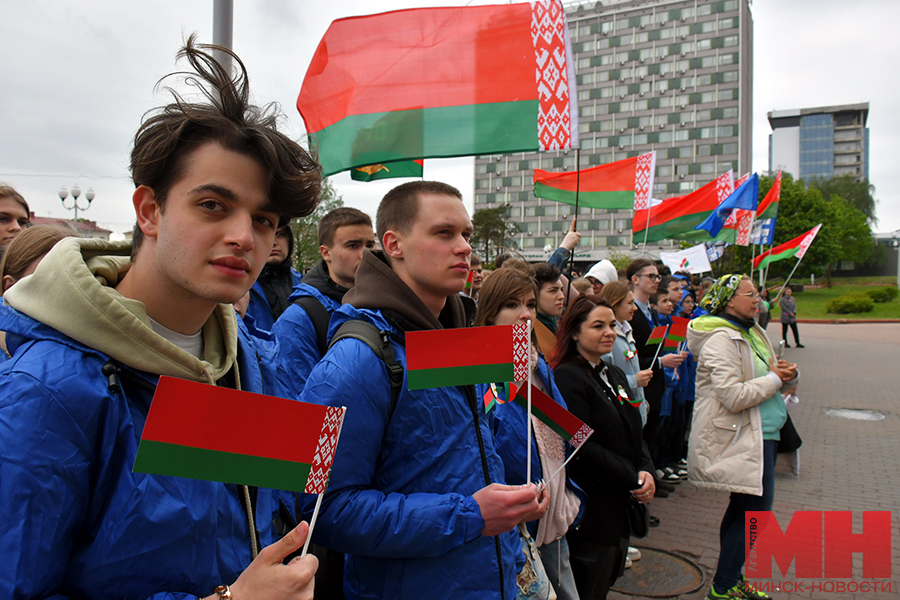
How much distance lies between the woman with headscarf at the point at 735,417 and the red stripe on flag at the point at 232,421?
354cm

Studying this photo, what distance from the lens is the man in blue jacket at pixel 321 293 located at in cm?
316

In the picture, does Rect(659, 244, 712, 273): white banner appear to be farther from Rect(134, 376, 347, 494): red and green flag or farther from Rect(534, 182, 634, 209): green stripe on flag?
Rect(134, 376, 347, 494): red and green flag

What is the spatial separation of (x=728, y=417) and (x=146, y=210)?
393 centimetres

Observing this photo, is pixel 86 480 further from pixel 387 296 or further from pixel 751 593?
pixel 751 593

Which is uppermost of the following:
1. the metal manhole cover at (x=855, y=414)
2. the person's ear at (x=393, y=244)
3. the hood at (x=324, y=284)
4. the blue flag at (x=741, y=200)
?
the blue flag at (x=741, y=200)

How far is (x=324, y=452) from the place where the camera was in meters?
1.28

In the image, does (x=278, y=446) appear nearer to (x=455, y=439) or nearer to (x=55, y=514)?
(x=55, y=514)

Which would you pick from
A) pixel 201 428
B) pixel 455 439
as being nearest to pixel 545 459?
pixel 455 439

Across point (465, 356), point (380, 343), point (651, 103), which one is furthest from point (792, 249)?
point (651, 103)

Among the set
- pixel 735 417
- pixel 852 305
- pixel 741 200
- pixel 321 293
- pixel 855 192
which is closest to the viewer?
pixel 321 293

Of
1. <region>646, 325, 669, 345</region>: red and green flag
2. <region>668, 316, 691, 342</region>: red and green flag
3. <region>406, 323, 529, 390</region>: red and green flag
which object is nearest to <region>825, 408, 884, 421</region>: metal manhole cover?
<region>668, 316, 691, 342</region>: red and green flag

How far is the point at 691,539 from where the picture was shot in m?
4.95

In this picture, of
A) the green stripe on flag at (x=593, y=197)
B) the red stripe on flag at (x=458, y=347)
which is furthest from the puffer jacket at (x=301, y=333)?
the green stripe on flag at (x=593, y=197)

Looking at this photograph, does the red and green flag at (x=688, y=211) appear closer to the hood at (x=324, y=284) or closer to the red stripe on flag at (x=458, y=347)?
the hood at (x=324, y=284)
